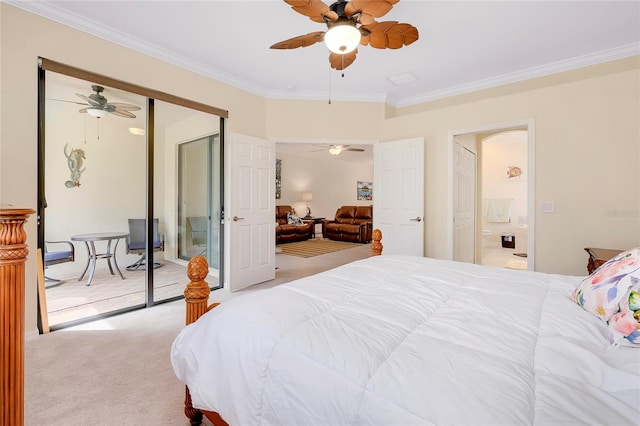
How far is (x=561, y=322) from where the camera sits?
1072 millimetres

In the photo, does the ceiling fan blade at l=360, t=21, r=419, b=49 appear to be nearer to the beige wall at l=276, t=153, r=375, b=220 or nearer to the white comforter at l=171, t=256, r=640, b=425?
the white comforter at l=171, t=256, r=640, b=425

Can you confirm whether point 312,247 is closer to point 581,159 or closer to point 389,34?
point 581,159

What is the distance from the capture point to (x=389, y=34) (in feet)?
7.28

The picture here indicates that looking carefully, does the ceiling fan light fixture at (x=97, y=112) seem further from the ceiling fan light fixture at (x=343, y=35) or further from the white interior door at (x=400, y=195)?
the white interior door at (x=400, y=195)

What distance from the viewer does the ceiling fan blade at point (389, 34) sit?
2121mm

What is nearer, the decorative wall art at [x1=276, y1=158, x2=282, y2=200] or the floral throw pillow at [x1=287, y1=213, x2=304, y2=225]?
the floral throw pillow at [x1=287, y1=213, x2=304, y2=225]

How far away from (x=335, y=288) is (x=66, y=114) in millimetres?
3385

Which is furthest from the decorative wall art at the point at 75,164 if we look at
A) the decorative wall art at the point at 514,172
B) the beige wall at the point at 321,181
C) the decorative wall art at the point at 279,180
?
the decorative wall art at the point at 514,172

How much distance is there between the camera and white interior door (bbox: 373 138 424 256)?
4.02 meters

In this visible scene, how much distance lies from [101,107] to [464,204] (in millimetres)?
4801

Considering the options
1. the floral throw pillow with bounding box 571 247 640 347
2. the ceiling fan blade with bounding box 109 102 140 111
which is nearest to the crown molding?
the floral throw pillow with bounding box 571 247 640 347

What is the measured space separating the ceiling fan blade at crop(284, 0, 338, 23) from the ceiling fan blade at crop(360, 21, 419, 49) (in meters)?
0.31

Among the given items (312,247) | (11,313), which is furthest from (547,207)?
(312,247)

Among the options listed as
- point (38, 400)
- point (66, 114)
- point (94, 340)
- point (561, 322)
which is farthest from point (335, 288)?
point (66, 114)
